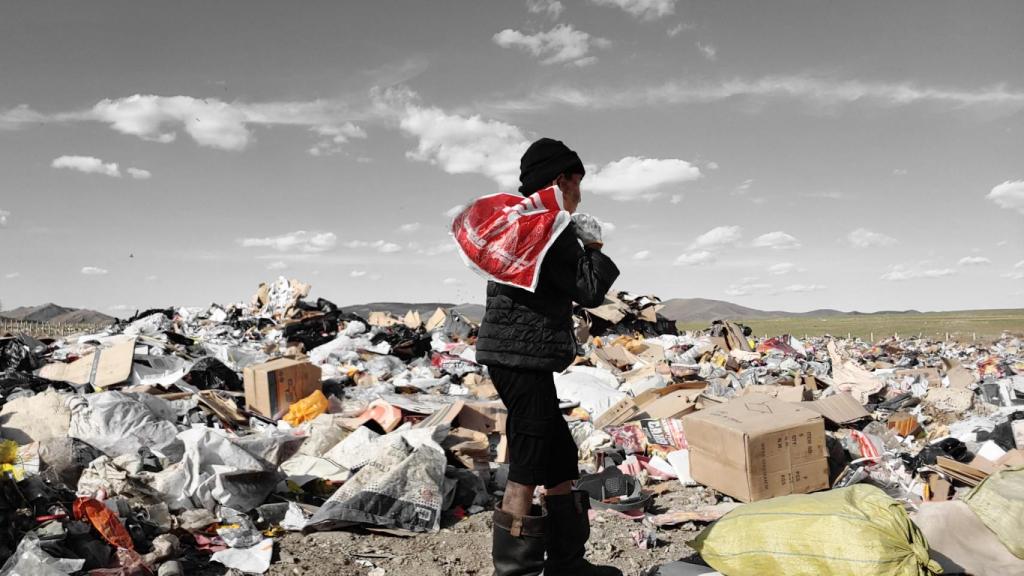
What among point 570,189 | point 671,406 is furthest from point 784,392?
point 570,189

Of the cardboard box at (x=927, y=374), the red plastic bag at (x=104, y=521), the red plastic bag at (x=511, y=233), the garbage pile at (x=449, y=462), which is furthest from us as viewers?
the cardboard box at (x=927, y=374)

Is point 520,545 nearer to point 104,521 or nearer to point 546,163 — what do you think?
point 546,163

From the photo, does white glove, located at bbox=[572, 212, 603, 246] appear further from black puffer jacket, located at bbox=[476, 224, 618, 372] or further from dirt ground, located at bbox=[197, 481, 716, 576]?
dirt ground, located at bbox=[197, 481, 716, 576]

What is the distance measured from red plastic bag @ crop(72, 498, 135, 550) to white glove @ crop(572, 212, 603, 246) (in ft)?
6.90

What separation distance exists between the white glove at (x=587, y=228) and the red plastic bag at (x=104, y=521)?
2104 millimetres

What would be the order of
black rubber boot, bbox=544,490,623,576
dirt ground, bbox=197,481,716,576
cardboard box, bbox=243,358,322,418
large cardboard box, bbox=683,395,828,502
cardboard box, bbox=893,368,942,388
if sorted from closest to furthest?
black rubber boot, bbox=544,490,623,576 < dirt ground, bbox=197,481,716,576 < large cardboard box, bbox=683,395,828,502 < cardboard box, bbox=243,358,322,418 < cardboard box, bbox=893,368,942,388

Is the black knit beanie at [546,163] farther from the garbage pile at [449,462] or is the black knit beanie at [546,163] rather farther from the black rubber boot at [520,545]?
the garbage pile at [449,462]

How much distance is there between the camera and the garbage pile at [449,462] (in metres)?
2.12

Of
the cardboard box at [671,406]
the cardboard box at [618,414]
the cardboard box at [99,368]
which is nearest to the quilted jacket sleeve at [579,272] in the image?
the cardboard box at [671,406]

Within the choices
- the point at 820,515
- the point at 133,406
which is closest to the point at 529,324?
the point at 820,515

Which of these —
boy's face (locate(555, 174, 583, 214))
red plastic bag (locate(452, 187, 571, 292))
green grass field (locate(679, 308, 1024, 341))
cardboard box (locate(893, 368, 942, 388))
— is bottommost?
green grass field (locate(679, 308, 1024, 341))

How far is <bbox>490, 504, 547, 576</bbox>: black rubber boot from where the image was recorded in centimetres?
183

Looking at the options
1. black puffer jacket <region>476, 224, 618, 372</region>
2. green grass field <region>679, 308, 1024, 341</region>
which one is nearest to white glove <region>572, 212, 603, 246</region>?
black puffer jacket <region>476, 224, 618, 372</region>

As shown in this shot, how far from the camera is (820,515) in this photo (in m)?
1.96
